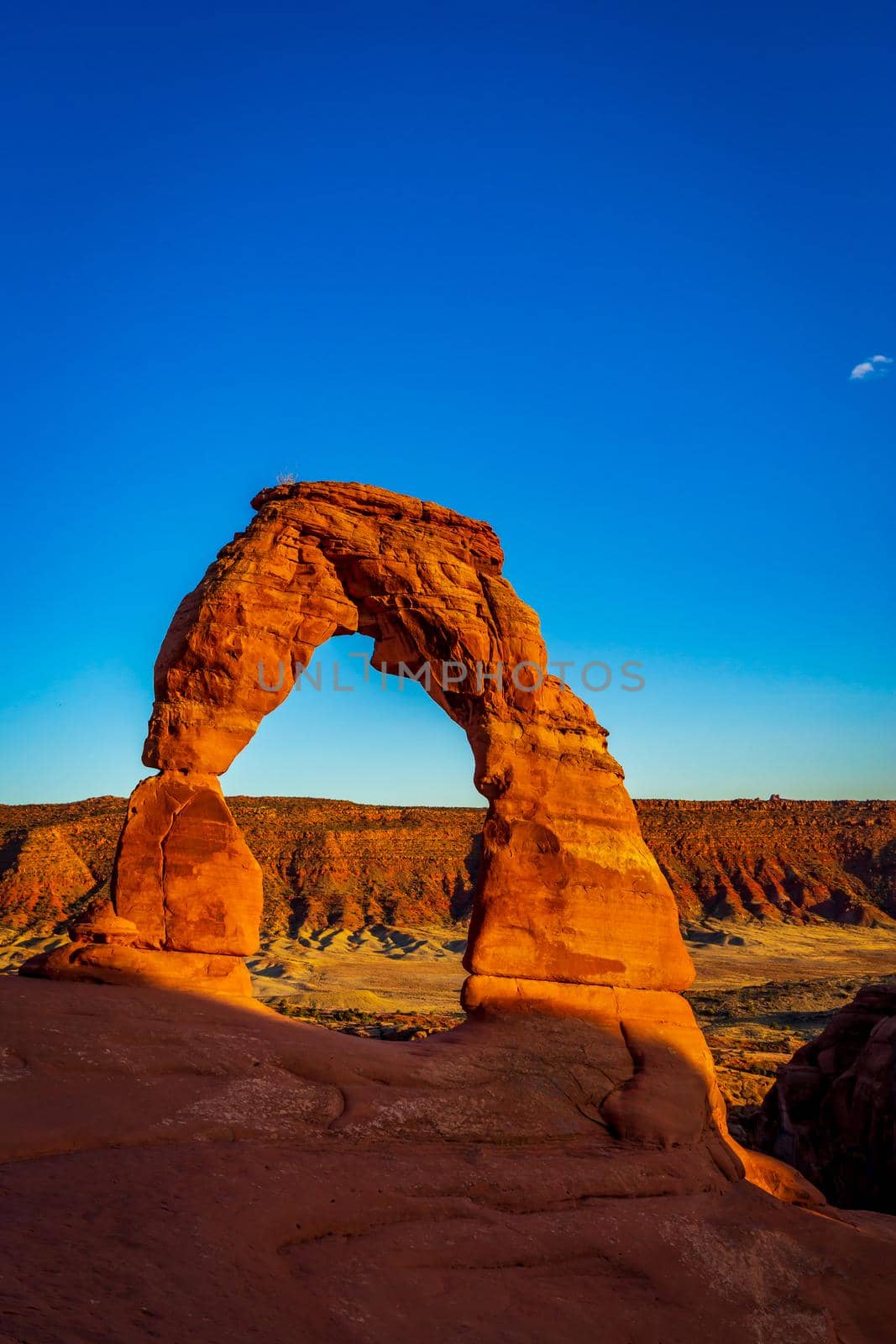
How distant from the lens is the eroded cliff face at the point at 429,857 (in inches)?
2261

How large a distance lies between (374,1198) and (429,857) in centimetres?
5963

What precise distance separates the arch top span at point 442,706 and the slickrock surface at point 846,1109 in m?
3.60

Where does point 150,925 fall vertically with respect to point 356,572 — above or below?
below

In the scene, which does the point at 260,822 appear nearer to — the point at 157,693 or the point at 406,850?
the point at 406,850

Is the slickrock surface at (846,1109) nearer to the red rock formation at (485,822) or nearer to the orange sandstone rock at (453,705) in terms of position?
the red rock formation at (485,822)

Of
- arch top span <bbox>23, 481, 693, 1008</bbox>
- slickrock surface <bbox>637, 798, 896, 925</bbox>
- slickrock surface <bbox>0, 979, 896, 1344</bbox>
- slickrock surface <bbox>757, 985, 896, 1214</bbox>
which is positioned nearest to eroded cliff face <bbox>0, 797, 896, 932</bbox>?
slickrock surface <bbox>637, 798, 896, 925</bbox>

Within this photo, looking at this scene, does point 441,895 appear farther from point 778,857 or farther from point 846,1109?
point 846,1109

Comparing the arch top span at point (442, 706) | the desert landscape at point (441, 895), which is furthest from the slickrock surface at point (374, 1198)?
the desert landscape at point (441, 895)

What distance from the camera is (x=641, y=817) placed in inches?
2847

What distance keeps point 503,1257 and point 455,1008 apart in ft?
93.4

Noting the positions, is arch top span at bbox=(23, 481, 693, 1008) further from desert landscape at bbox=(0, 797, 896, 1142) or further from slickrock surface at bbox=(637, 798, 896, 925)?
slickrock surface at bbox=(637, 798, 896, 925)

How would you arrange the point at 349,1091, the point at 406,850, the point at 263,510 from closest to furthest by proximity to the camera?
1. the point at 349,1091
2. the point at 263,510
3. the point at 406,850

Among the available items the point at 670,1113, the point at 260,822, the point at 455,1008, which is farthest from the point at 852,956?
the point at 670,1113

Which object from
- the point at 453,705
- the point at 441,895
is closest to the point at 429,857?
the point at 441,895
